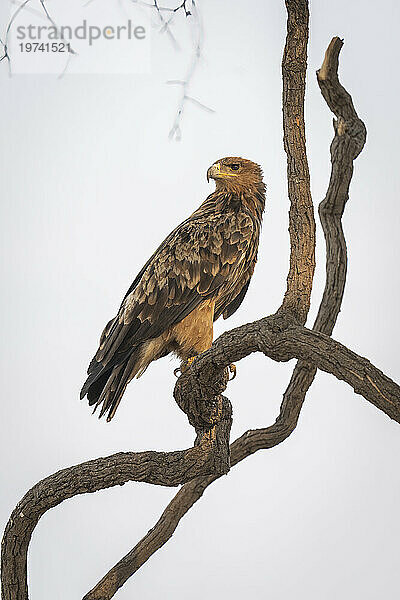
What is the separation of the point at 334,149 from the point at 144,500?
1.78 m

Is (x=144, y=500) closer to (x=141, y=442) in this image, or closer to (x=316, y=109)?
(x=141, y=442)

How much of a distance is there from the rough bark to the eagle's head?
0.67ft

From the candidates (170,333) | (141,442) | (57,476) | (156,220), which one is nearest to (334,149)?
(170,333)

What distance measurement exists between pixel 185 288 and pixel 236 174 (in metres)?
0.35

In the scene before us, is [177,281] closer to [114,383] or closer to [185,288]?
[185,288]

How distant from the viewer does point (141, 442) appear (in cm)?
331

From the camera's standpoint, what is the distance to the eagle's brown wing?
2.15 metres

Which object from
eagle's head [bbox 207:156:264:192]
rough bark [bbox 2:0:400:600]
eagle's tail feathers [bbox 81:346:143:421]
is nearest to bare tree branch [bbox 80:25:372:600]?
rough bark [bbox 2:0:400:600]
